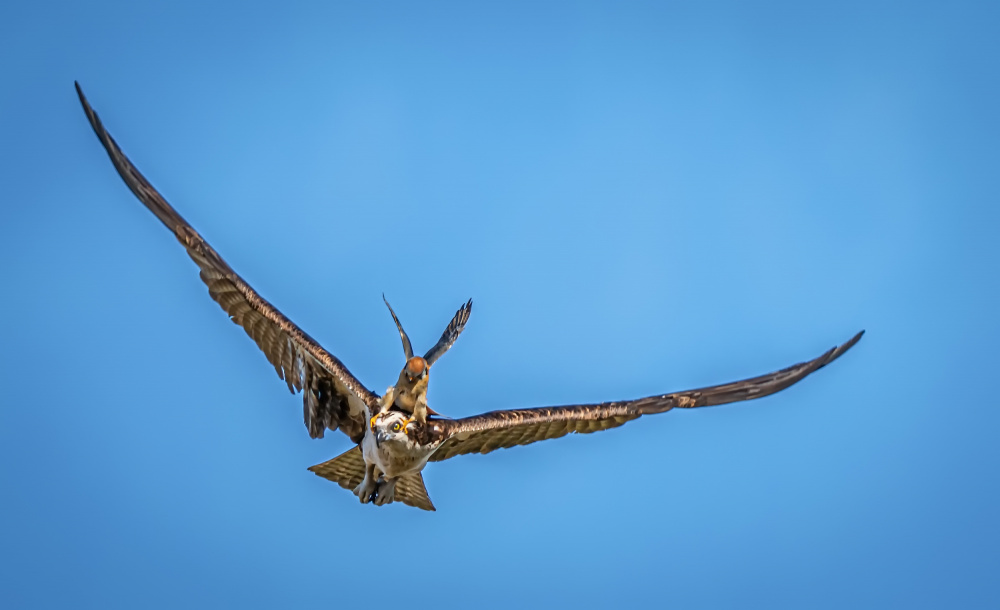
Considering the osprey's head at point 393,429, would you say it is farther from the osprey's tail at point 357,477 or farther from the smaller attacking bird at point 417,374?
the osprey's tail at point 357,477

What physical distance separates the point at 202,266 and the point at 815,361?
885cm

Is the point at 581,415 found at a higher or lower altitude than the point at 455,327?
lower

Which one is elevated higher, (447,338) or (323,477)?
(447,338)

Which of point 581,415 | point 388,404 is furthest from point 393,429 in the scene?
point 581,415

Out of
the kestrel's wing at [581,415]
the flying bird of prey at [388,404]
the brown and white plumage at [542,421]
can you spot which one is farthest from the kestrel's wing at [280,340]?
the kestrel's wing at [581,415]

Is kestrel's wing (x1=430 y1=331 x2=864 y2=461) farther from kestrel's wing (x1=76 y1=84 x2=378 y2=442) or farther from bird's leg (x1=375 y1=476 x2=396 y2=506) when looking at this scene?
kestrel's wing (x1=76 y1=84 x2=378 y2=442)

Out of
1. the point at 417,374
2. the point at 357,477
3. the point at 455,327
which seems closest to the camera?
the point at 417,374

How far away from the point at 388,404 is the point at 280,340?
6.20 ft

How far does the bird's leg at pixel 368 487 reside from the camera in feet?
55.6

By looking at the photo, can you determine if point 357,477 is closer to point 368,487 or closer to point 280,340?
point 368,487

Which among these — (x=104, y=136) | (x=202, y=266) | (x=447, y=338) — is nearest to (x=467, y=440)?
(x=447, y=338)

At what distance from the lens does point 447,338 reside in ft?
54.0

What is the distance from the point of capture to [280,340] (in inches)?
662

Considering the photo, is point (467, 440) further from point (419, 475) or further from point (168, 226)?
point (168, 226)
